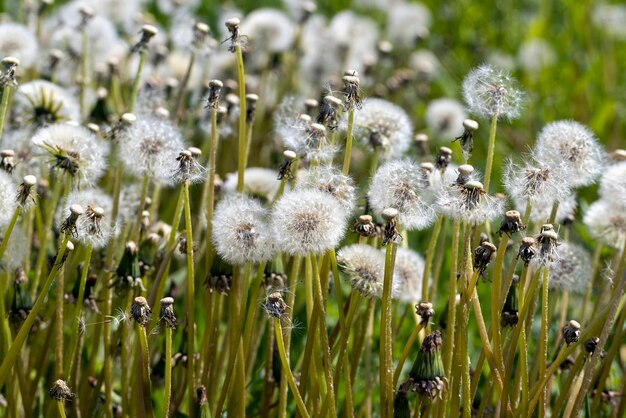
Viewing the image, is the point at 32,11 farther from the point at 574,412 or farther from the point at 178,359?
the point at 574,412

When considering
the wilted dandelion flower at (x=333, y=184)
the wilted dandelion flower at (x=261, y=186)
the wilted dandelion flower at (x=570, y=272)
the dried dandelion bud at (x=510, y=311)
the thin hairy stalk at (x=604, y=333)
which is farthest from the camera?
the wilted dandelion flower at (x=261, y=186)

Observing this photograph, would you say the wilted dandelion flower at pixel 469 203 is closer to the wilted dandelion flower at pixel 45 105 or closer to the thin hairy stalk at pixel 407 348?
the thin hairy stalk at pixel 407 348

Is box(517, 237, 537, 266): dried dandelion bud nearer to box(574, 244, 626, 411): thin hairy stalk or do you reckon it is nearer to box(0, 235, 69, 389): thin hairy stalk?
box(574, 244, 626, 411): thin hairy stalk

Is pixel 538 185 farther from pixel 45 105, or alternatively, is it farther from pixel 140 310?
pixel 45 105

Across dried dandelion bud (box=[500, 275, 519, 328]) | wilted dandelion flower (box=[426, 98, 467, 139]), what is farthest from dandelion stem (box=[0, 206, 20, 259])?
wilted dandelion flower (box=[426, 98, 467, 139])

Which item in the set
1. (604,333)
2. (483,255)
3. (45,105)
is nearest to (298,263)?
(483,255)

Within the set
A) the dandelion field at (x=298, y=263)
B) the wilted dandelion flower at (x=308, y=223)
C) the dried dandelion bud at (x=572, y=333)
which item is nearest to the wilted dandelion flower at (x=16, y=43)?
the dandelion field at (x=298, y=263)

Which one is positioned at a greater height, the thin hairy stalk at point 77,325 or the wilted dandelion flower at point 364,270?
the wilted dandelion flower at point 364,270
